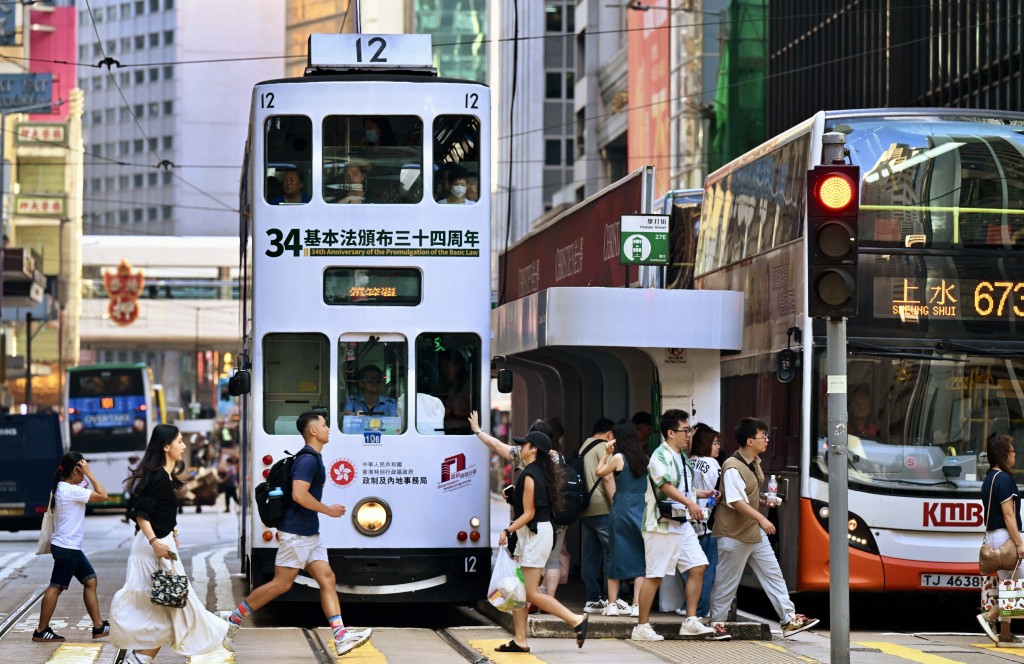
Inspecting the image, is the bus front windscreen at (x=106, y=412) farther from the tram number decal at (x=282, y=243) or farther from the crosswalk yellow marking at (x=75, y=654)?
the crosswalk yellow marking at (x=75, y=654)

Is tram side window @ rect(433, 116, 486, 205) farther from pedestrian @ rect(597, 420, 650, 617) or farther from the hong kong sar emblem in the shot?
the hong kong sar emblem

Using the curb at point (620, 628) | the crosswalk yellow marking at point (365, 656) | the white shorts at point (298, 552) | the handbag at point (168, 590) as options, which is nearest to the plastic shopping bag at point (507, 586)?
the crosswalk yellow marking at point (365, 656)

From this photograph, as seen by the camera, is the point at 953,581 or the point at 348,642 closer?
the point at 348,642

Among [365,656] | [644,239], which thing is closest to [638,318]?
[644,239]

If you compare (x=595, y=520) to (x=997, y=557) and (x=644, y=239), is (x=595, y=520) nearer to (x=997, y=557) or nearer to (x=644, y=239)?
(x=644, y=239)

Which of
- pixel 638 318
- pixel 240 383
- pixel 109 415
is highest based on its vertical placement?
pixel 638 318

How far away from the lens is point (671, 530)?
12578 millimetres

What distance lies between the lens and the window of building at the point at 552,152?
78.4 m

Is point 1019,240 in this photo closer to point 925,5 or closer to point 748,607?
point 748,607

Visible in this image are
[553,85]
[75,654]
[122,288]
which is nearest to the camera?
[75,654]

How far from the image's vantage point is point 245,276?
1584cm

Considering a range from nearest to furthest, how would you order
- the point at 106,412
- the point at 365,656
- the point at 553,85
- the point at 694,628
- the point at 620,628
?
the point at 365,656 < the point at 694,628 < the point at 620,628 < the point at 106,412 < the point at 553,85

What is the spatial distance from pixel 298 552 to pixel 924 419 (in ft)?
18.9

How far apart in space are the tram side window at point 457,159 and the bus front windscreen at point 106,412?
104 feet
